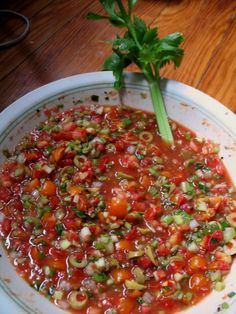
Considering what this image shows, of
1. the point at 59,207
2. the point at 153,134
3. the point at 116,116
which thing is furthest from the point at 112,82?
the point at 59,207

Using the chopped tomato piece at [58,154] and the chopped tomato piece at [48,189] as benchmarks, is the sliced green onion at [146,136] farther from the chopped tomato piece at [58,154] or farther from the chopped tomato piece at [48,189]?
the chopped tomato piece at [48,189]

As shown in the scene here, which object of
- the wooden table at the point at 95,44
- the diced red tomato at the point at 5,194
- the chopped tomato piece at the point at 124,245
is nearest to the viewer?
the chopped tomato piece at the point at 124,245

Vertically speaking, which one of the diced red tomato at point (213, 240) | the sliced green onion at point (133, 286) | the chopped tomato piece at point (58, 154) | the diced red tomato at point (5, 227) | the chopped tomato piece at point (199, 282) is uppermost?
the diced red tomato at point (213, 240)

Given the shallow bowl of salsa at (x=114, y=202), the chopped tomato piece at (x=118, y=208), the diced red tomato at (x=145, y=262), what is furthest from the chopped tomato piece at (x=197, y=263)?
the chopped tomato piece at (x=118, y=208)

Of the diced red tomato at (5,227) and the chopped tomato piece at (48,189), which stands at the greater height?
the chopped tomato piece at (48,189)

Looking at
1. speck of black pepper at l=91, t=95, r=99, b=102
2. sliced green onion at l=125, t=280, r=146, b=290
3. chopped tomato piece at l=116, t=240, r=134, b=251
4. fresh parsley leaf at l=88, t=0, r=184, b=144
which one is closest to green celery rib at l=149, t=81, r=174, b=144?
fresh parsley leaf at l=88, t=0, r=184, b=144

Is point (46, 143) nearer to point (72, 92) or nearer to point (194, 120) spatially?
point (72, 92)
